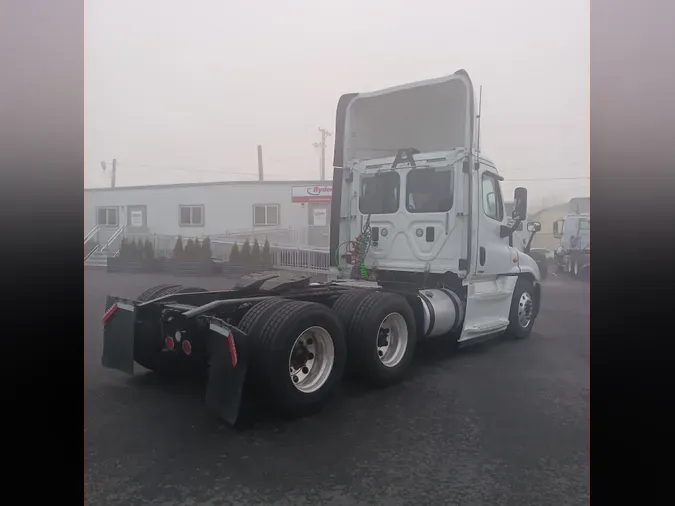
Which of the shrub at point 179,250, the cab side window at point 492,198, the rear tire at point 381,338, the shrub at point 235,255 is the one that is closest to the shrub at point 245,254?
the shrub at point 235,255

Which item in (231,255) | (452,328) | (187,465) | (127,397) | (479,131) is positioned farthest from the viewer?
(452,328)

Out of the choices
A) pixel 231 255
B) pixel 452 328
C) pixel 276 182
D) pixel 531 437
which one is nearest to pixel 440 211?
pixel 452 328

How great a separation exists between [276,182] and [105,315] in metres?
1.52

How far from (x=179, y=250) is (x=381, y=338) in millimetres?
1788

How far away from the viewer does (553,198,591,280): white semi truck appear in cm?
277

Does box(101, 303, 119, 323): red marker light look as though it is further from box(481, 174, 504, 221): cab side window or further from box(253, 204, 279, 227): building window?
box(481, 174, 504, 221): cab side window

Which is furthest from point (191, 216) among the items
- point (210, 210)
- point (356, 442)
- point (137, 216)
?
point (356, 442)

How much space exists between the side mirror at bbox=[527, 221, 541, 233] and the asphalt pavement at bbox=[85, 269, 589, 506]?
100cm

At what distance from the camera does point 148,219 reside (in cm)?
410

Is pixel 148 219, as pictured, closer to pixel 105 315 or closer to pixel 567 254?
pixel 105 315

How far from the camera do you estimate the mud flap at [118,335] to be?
3.34 meters

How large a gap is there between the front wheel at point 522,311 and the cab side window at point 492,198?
0.91m

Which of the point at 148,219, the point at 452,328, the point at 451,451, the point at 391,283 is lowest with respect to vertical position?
the point at 451,451

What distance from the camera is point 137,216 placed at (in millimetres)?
4008
